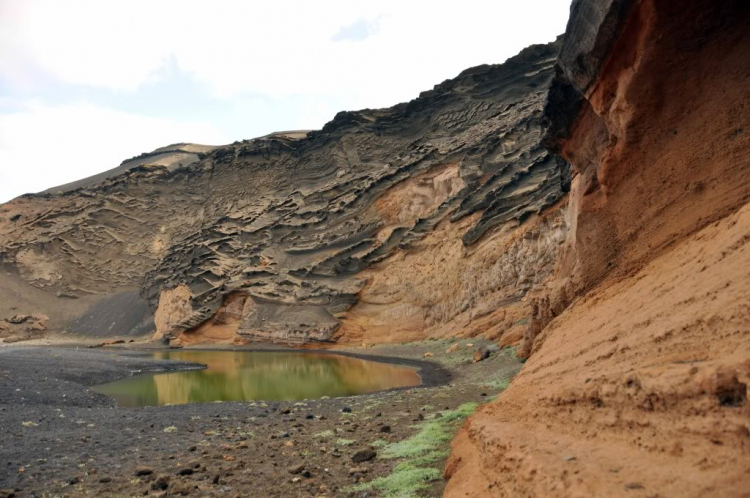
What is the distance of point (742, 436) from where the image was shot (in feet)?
8.52

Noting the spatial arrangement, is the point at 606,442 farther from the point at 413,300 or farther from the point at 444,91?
the point at 444,91

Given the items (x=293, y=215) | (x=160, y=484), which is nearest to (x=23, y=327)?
(x=293, y=215)

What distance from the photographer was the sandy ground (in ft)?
22.1

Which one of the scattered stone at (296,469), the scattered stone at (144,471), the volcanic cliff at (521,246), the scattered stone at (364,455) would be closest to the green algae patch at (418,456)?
the scattered stone at (364,455)

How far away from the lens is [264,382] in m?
22.6

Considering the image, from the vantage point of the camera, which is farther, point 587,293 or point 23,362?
point 23,362

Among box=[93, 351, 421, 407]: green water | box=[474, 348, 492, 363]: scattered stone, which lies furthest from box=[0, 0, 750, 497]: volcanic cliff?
box=[93, 351, 421, 407]: green water

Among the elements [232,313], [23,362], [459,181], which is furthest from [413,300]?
[23,362]

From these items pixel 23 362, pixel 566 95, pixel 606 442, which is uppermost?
pixel 566 95

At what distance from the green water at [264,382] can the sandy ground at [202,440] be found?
2473mm

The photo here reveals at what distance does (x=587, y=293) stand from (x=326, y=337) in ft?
101

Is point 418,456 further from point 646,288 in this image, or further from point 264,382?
point 264,382

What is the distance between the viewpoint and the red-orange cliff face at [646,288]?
9.66ft

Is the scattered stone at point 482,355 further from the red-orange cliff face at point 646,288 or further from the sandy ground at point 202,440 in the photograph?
the red-orange cliff face at point 646,288
